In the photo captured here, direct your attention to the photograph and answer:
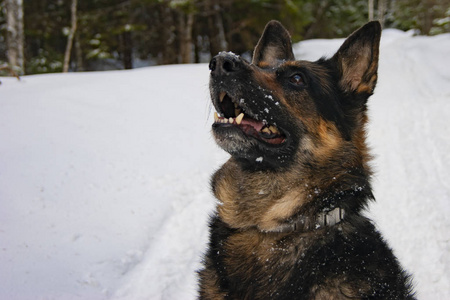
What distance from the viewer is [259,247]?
2438 millimetres

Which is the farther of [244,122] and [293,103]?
[293,103]

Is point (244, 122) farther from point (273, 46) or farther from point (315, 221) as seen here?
point (273, 46)

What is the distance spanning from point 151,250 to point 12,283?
1.49 metres

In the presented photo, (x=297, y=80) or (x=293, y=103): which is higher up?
(x=297, y=80)

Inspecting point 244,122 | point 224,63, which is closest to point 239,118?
point 244,122

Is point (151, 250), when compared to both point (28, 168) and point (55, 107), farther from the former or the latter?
point (55, 107)

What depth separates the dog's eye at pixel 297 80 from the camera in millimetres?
2842

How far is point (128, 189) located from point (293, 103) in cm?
346

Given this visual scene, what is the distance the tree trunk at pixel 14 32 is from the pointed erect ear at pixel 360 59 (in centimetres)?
1126

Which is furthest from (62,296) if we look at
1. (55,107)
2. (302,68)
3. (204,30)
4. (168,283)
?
(204,30)

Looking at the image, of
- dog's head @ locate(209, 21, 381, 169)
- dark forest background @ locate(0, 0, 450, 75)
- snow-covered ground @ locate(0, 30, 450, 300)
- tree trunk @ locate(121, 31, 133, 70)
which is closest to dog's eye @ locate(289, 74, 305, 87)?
dog's head @ locate(209, 21, 381, 169)

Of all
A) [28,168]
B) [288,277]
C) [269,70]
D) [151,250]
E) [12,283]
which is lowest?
[151,250]

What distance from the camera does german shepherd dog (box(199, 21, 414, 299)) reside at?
2268 mm

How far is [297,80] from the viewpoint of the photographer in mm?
2855
